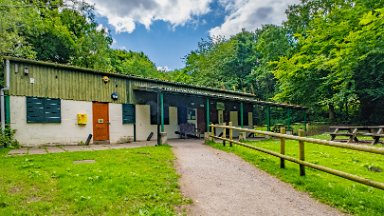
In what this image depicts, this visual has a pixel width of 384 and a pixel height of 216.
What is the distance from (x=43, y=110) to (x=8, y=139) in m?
1.67

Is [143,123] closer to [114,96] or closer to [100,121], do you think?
[114,96]

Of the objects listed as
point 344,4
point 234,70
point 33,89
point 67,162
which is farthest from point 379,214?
point 234,70

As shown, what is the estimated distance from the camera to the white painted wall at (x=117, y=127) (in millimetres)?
12586

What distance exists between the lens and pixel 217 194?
4.47 meters

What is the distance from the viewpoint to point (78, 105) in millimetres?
11508

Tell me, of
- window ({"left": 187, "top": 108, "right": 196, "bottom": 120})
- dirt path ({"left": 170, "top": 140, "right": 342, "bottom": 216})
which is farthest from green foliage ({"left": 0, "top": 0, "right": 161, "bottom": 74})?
dirt path ({"left": 170, "top": 140, "right": 342, "bottom": 216})

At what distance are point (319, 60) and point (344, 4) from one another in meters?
7.08

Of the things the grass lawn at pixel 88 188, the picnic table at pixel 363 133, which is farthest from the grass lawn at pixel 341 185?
the picnic table at pixel 363 133

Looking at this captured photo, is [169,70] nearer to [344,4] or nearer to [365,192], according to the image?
[344,4]

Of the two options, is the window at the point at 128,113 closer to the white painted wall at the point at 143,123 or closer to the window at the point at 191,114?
the white painted wall at the point at 143,123

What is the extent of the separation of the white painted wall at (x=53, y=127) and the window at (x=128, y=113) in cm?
182

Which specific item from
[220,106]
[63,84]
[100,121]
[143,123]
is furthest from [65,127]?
[220,106]

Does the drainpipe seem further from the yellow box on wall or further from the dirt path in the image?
the dirt path

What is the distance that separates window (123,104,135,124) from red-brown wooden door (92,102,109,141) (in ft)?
3.18
